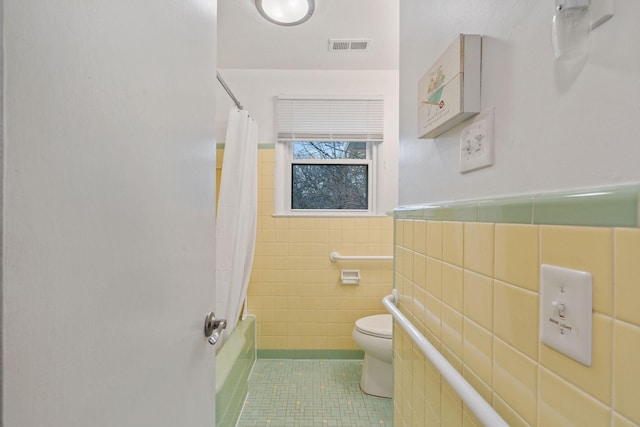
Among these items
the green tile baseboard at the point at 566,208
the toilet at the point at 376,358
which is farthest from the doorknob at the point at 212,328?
the toilet at the point at 376,358

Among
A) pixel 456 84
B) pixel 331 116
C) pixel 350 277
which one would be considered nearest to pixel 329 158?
pixel 331 116

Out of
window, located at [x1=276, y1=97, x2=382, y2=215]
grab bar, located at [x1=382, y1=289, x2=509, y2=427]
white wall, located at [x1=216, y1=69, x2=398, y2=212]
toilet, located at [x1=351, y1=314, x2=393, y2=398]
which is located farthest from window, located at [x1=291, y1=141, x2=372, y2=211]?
grab bar, located at [x1=382, y1=289, x2=509, y2=427]

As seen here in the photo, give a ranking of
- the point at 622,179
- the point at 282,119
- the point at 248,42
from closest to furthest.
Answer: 1. the point at 622,179
2. the point at 248,42
3. the point at 282,119

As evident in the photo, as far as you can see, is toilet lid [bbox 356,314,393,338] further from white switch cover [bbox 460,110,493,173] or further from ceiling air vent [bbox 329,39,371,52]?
ceiling air vent [bbox 329,39,371,52]

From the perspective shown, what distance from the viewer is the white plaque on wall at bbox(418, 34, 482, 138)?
25.1 inches

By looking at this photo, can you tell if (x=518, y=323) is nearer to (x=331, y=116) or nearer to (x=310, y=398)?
(x=310, y=398)

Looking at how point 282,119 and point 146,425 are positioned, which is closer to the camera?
point 146,425

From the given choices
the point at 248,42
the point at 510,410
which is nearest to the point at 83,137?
the point at 510,410

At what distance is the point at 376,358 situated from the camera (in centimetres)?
184

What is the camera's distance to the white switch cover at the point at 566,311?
1.24 ft

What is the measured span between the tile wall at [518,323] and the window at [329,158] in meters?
1.47

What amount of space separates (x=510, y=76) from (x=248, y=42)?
1.86 m

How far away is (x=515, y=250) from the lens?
508mm

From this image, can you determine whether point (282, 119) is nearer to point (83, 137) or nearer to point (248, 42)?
point (248, 42)
